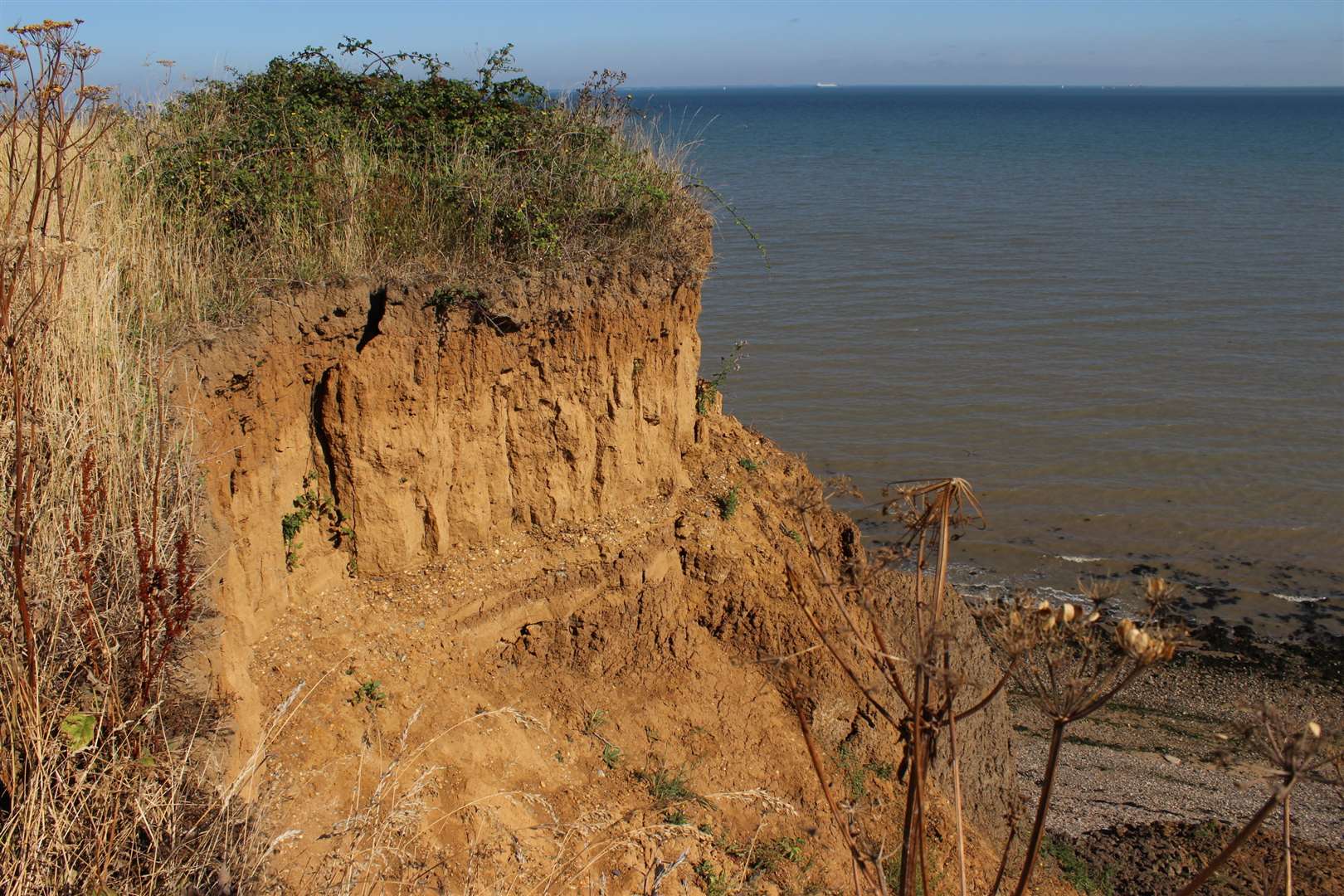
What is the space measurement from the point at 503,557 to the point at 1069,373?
1482 cm

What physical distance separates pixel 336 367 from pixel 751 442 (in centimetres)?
496

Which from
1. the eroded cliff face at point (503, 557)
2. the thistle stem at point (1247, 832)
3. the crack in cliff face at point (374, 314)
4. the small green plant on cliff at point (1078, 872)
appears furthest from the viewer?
the small green plant on cliff at point (1078, 872)

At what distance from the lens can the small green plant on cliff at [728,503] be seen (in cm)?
995

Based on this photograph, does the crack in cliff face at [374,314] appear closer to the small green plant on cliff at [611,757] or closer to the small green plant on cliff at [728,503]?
the small green plant on cliff at [611,757]

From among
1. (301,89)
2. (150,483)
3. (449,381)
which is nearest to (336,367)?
(449,381)

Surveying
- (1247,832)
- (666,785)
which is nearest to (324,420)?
(666,785)

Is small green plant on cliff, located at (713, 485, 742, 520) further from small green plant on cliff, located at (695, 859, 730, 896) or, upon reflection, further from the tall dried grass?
the tall dried grass

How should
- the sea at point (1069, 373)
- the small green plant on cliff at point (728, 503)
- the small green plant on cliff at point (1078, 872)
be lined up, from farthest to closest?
the sea at point (1069, 373)
the small green plant on cliff at point (728, 503)
the small green plant on cliff at point (1078, 872)

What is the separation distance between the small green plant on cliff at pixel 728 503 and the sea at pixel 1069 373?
2538 millimetres

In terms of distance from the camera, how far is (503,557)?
8539 millimetres

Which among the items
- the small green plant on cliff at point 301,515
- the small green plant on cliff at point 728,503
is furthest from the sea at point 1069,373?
the small green plant on cliff at point 301,515

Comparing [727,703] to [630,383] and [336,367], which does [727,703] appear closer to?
[630,383]

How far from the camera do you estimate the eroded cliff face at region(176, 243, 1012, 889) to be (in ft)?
22.7

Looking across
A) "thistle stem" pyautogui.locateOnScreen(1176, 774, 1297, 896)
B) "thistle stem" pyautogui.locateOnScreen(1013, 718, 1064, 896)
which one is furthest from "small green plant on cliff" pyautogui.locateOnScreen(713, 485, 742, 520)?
"thistle stem" pyautogui.locateOnScreen(1176, 774, 1297, 896)
